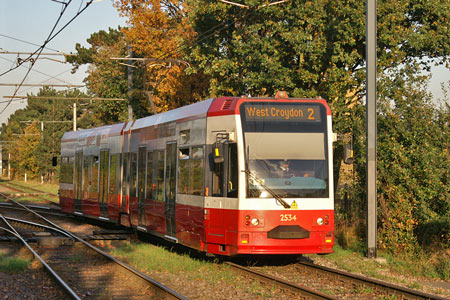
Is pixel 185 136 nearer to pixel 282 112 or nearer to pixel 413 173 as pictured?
pixel 282 112

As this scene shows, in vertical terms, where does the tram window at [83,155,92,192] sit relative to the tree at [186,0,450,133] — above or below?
below

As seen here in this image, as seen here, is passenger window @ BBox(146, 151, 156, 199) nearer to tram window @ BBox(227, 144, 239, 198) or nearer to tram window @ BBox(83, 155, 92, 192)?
tram window @ BBox(227, 144, 239, 198)

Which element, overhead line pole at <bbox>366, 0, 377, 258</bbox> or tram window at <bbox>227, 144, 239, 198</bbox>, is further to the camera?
overhead line pole at <bbox>366, 0, 377, 258</bbox>

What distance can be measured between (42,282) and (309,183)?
5.13 meters

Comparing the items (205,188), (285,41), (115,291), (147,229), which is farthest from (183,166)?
(285,41)

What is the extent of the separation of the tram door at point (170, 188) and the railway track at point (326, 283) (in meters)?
1.91

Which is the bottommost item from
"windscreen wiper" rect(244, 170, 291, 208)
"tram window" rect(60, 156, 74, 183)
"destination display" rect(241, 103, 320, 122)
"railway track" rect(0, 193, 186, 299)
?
"railway track" rect(0, 193, 186, 299)

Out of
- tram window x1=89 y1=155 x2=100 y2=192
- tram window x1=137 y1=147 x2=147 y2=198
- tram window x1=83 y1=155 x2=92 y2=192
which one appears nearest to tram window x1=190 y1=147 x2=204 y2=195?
tram window x1=137 y1=147 x2=147 y2=198

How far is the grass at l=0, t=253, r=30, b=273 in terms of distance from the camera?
496 inches

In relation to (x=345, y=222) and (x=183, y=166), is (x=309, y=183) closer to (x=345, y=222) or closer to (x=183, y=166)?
(x=183, y=166)

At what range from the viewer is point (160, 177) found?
15383mm

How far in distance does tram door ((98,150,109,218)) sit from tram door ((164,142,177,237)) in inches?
233

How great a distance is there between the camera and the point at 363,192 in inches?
660

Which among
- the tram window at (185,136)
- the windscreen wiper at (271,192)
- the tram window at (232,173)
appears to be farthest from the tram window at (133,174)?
the windscreen wiper at (271,192)
